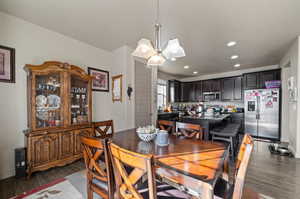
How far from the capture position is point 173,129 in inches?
88.9

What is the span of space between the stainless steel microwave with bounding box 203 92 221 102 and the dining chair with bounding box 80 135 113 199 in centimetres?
593

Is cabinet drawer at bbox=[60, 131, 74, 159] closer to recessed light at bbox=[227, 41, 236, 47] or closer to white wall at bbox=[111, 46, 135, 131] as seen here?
white wall at bbox=[111, 46, 135, 131]

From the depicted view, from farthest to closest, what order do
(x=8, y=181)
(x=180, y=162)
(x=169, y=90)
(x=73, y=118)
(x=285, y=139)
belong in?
1. (x=169, y=90)
2. (x=285, y=139)
3. (x=73, y=118)
4. (x=8, y=181)
5. (x=180, y=162)

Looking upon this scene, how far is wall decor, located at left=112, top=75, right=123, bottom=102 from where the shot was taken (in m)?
3.43

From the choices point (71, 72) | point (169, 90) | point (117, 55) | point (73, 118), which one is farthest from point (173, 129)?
point (169, 90)

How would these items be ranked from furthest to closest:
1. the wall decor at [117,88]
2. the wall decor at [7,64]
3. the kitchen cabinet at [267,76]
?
the kitchen cabinet at [267,76]
the wall decor at [117,88]
the wall decor at [7,64]

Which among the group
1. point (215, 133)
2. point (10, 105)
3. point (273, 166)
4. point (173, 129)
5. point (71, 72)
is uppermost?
point (71, 72)

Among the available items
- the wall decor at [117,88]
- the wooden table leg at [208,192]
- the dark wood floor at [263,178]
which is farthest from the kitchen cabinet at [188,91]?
the wooden table leg at [208,192]

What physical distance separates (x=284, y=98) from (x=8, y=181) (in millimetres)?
7124

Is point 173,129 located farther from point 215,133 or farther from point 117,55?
point 117,55

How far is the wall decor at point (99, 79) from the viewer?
3.33 meters

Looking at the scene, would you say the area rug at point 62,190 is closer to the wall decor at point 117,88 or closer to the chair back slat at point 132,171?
the chair back slat at point 132,171

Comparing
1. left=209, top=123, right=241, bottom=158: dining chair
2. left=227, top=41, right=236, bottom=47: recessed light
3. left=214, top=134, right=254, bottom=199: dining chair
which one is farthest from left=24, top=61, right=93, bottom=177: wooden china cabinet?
left=227, top=41, right=236, bottom=47: recessed light

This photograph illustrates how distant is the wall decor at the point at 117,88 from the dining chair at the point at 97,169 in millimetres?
2251
